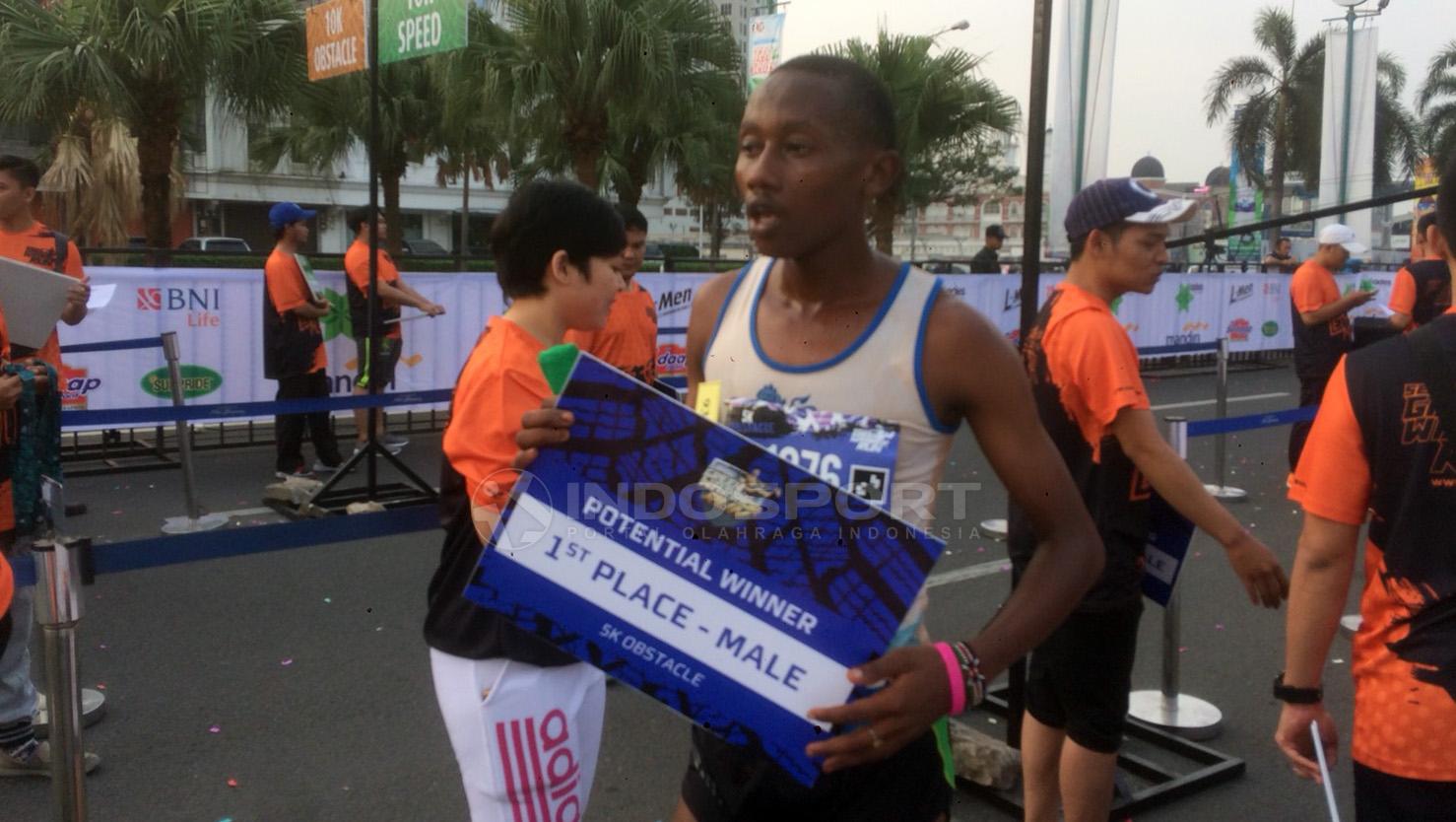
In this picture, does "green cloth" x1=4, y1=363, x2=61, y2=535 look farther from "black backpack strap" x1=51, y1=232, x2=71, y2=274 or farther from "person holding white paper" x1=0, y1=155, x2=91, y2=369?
"black backpack strap" x1=51, y1=232, x2=71, y2=274

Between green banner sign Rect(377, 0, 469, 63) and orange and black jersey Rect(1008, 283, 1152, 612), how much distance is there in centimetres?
405

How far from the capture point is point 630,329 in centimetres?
565

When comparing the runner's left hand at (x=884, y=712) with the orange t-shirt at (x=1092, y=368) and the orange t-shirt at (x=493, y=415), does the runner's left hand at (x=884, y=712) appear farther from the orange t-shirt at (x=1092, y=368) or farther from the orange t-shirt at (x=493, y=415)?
the orange t-shirt at (x=1092, y=368)

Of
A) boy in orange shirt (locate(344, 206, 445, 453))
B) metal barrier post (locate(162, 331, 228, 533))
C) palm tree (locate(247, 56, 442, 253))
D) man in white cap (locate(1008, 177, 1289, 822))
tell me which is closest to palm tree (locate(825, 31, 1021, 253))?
palm tree (locate(247, 56, 442, 253))

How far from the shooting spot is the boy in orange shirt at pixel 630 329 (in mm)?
5574

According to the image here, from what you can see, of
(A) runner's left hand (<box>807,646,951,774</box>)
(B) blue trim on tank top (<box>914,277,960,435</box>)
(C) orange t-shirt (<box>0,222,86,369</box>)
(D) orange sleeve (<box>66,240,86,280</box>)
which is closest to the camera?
(A) runner's left hand (<box>807,646,951,774</box>)

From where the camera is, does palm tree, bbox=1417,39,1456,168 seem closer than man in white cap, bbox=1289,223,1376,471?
No

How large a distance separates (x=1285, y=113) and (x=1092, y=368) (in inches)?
1957

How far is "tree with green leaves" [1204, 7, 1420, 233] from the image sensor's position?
1786 inches

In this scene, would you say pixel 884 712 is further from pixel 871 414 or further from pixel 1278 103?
pixel 1278 103

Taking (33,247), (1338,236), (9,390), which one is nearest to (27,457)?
(9,390)

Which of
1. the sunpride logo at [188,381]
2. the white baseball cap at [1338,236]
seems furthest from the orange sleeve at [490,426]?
the sunpride logo at [188,381]

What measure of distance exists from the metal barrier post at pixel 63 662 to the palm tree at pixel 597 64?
15006mm

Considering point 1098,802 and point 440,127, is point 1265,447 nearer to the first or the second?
point 1098,802
